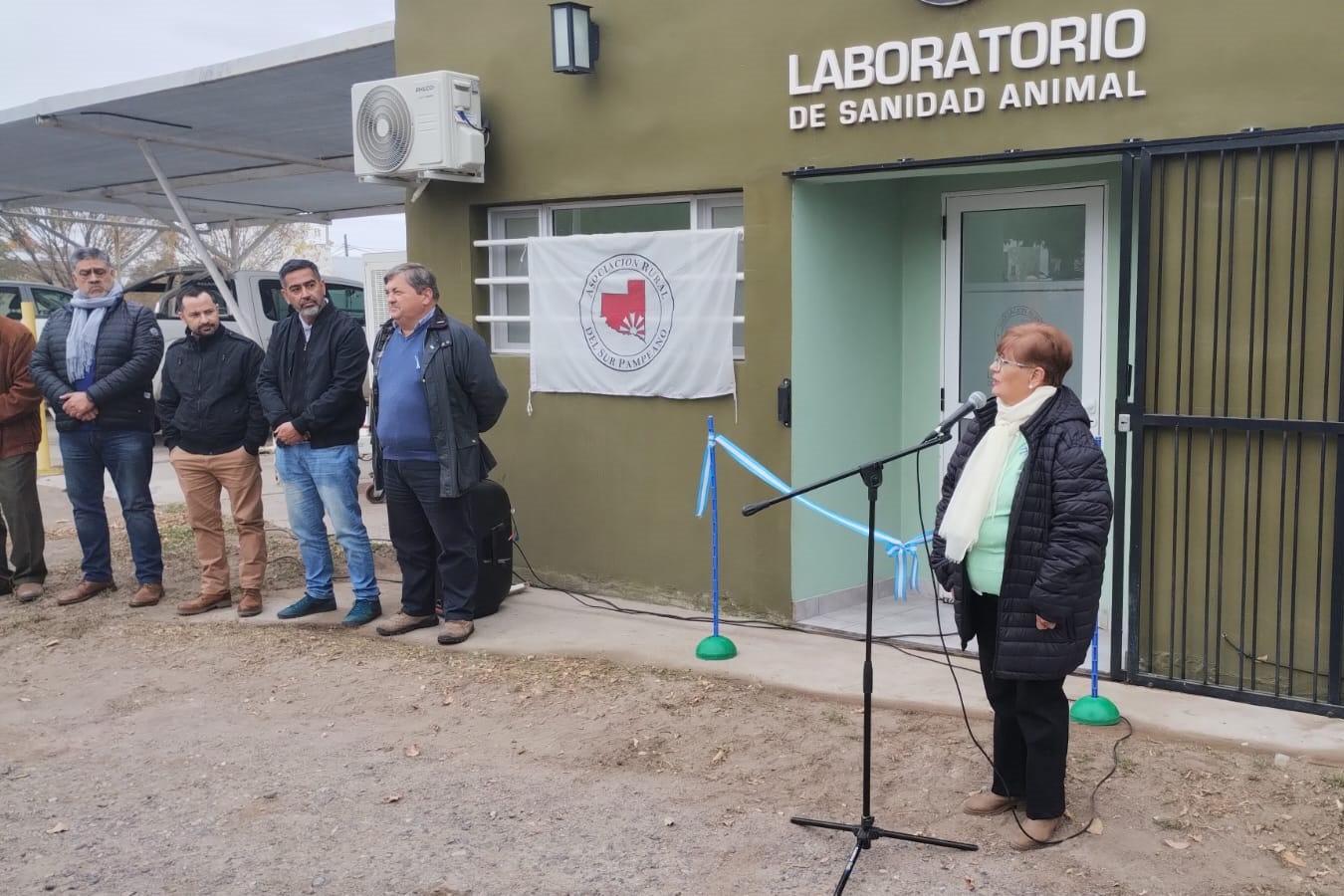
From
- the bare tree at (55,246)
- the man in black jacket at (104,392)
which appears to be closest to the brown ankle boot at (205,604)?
the man in black jacket at (104,392)

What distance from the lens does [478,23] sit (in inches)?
306

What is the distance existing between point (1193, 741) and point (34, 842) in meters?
4.31

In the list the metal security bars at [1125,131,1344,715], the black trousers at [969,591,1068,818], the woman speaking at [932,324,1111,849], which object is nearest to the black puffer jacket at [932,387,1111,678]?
the woman speaking at [932,324,1111,849]

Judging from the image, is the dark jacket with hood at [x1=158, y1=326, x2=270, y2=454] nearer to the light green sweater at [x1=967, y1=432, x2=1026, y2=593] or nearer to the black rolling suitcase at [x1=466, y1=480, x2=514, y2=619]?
the black rolling suitcase at [x1=466, y1=480, x2=514, y2=619]

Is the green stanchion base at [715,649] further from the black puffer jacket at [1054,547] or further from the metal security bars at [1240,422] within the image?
the black puffer jacket at [1054,547]

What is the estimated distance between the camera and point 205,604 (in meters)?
7.61

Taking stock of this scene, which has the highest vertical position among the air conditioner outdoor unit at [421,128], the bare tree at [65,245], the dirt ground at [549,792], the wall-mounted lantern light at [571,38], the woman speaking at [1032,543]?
the bare tree at [65,245]

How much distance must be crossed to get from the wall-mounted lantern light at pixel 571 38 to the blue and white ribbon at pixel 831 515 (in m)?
2.22

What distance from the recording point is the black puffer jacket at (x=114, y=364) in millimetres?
7516

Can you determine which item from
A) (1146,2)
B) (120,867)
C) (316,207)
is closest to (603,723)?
(120,867)

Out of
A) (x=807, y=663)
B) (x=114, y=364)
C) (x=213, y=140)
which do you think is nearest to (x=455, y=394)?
(x=807, y=663)

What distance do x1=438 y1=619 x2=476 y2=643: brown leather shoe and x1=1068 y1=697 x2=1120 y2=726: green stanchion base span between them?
3160 mm

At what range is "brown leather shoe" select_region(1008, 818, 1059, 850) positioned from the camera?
4.12 meters

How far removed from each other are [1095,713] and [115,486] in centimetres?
577
